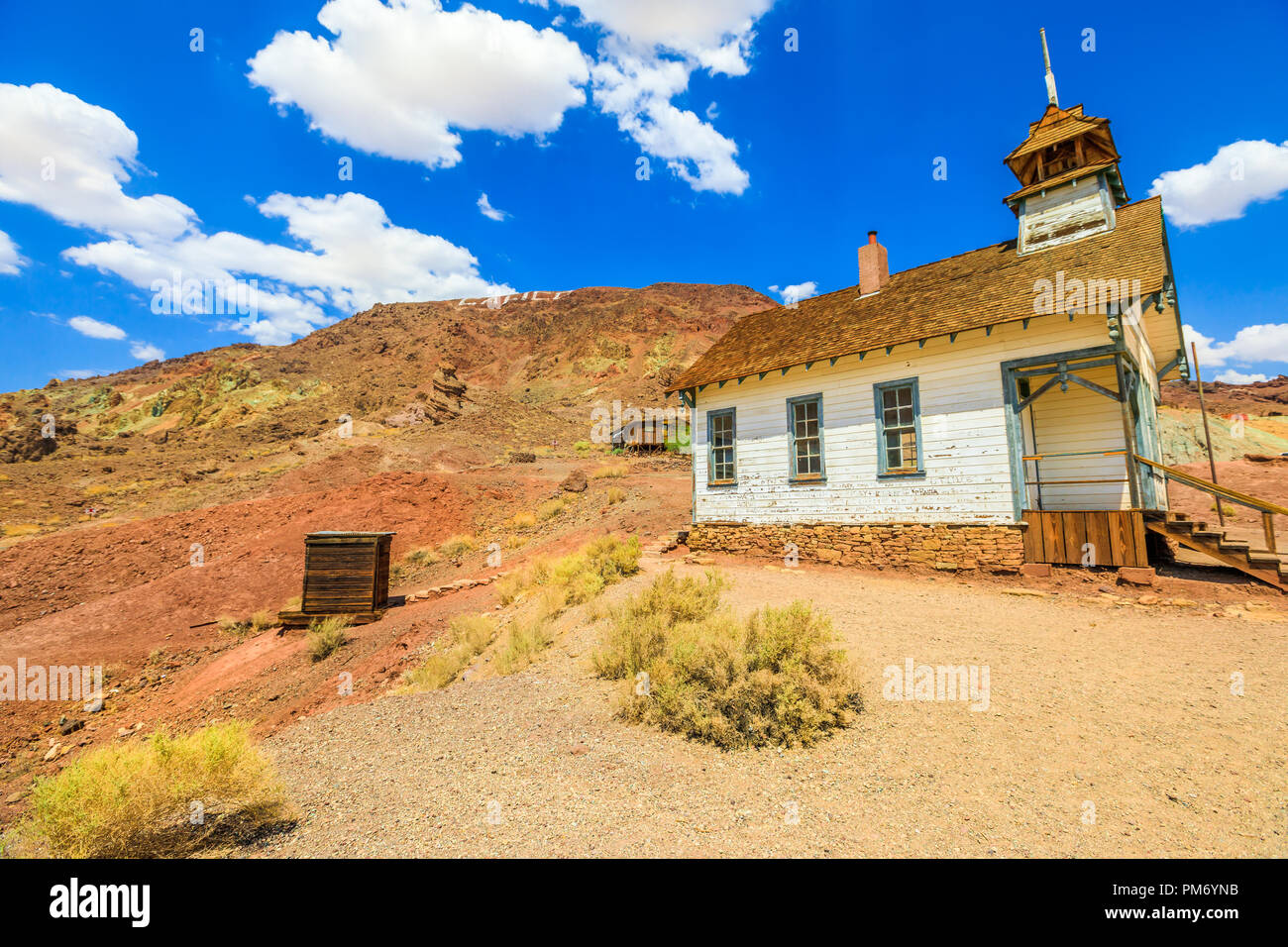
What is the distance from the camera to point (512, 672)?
25.0 feet

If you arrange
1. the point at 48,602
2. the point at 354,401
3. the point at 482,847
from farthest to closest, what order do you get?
the point at 354,401 < the point at 48,602 < the point at 482,847

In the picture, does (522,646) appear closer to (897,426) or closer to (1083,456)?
(897,426)

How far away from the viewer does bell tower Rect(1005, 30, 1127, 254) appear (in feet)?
38.8

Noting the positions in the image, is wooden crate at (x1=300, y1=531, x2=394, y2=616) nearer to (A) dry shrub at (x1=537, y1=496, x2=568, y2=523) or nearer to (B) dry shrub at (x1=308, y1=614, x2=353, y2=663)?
(B) dry shrub at (x1=308, y1=614, x2=353, y2=663)

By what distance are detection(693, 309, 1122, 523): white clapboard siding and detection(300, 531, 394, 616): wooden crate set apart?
914cm

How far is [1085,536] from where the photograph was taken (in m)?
9.66

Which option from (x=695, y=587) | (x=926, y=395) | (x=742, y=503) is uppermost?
(x=926, y=395)

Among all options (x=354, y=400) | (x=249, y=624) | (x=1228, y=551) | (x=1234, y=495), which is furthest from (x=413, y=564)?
(x=354, y=400)

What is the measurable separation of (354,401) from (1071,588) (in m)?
48.5

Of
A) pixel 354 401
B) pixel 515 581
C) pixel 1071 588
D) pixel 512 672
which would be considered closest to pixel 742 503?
pixel 515 581

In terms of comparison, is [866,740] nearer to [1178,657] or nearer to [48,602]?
[1178,657]

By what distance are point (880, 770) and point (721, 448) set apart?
1114 centimetres

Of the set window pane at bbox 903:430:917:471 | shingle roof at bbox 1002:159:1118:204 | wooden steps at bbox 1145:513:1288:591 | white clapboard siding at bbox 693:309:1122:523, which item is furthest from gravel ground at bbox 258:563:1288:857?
shingle roof at bbox 1002:159:1118:204

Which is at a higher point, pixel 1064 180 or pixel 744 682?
pixel 1064 180
